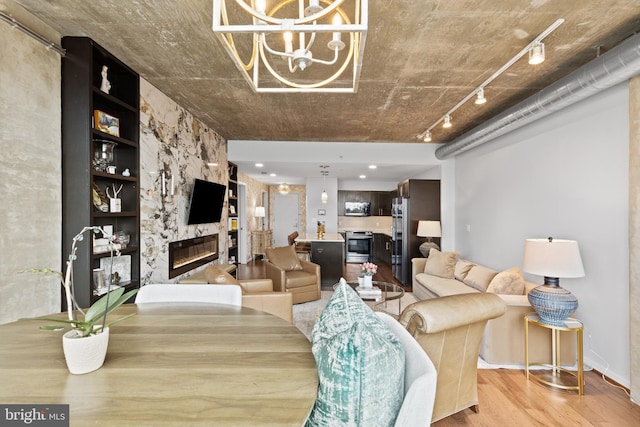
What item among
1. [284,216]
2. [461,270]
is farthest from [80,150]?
[284,216]

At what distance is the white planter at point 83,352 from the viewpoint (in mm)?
998

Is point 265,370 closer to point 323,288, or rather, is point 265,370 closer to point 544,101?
point 544,101

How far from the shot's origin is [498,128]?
381cm

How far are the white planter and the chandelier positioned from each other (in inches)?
46.6

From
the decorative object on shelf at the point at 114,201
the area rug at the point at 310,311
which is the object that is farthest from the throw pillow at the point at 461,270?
the decorative object on shelf at the point at 114,201

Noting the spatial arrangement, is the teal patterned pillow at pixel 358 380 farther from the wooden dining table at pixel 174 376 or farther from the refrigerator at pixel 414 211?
the refrigerator at pixel 414 211

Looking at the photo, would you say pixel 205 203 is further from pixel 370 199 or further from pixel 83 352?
pixel 370 199

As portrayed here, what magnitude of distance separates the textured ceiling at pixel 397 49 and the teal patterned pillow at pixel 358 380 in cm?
202

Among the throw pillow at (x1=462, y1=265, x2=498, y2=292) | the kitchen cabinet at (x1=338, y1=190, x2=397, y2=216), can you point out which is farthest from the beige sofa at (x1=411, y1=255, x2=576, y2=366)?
the kitchen cabinet at (x1=338, y1=190, x2=397, y2=216)

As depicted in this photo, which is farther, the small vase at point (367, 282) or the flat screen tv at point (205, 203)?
the flat screen tv at point (205, 203)

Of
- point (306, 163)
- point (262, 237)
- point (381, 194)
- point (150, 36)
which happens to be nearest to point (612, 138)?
point (150, 36)

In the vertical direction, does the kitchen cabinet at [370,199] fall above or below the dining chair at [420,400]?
above

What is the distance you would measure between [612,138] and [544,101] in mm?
→ 653

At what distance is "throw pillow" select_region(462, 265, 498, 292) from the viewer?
12.5ft
